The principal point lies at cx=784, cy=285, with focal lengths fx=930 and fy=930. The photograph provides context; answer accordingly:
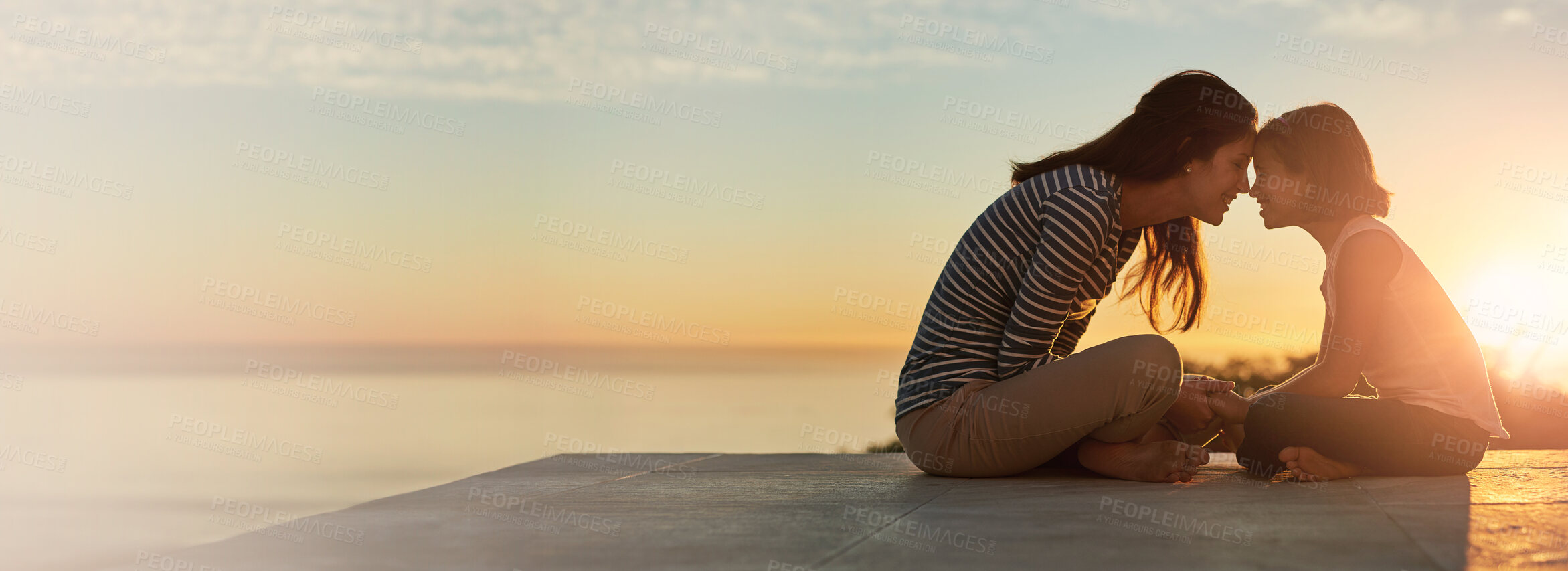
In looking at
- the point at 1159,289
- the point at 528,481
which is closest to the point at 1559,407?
the point at 1159,289

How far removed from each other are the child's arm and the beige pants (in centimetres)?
65

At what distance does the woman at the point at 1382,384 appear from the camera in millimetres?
3088

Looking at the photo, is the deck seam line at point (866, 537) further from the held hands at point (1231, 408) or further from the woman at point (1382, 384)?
the woman at point (1382, 384)

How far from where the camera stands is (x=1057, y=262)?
2.89 meters

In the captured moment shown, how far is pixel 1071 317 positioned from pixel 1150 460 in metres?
0.62

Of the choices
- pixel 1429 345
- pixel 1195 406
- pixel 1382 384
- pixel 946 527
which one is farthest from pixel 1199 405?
pixel 946 527

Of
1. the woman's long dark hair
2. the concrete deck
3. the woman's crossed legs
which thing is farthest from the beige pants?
the woman's long dark hair

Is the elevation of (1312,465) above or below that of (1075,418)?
below

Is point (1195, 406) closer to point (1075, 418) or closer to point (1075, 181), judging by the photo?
point (1075, 418)

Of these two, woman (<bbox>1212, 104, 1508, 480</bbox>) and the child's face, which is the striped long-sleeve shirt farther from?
woman (<bbox>1212, 104, 1508, 480</bbox>)

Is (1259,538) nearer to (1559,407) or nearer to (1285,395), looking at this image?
(1285,395)

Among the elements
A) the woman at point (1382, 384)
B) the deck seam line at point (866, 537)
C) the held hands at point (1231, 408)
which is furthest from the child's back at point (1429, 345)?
the deck seam line at point (866, 537)

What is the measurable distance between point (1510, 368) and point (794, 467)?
387 centimetres

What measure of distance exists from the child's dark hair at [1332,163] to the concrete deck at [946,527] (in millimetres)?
944
